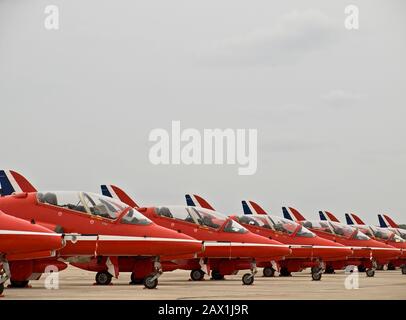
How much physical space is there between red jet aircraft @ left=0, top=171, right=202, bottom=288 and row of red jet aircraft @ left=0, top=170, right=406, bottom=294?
0.08ft

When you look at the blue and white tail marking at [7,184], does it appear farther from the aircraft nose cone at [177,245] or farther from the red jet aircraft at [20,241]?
the red jet aircraft at [20,241]

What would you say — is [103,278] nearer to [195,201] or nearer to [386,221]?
[195,201]

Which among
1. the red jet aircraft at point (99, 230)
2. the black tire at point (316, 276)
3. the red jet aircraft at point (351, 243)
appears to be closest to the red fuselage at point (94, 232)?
the red jet aircraft at point (99, 230)

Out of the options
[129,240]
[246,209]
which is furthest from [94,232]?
[246,209]

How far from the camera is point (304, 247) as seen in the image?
99.0 ft

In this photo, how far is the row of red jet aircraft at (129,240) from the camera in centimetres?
1750

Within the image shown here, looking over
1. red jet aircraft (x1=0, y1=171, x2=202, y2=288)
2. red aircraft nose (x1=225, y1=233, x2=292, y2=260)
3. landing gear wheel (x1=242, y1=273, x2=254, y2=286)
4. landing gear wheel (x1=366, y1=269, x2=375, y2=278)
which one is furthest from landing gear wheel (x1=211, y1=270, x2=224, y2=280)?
landing gear wheel (x1=366, y1=269, x2=375, y2=278)

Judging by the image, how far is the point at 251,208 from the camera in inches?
1505

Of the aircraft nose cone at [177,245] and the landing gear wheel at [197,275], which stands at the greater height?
the aircraft nose cone at [177,245]

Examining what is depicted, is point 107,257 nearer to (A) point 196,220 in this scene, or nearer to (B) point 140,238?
(B) point 140,238

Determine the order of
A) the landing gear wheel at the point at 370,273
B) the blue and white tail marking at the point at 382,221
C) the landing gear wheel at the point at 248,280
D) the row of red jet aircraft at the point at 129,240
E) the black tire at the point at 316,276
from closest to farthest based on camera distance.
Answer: the row of red jet aircraft at the point at 129,240
the landing gear wheel at the point at 248,280
the black tire at the point at 316,276
the landing gear wheel at the point at 370,273
the blue and white tail marking at the point at 382,221

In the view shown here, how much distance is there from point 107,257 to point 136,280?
1.18m

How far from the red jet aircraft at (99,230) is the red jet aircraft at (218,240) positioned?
3.94 meters

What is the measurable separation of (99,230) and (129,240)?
782mm
